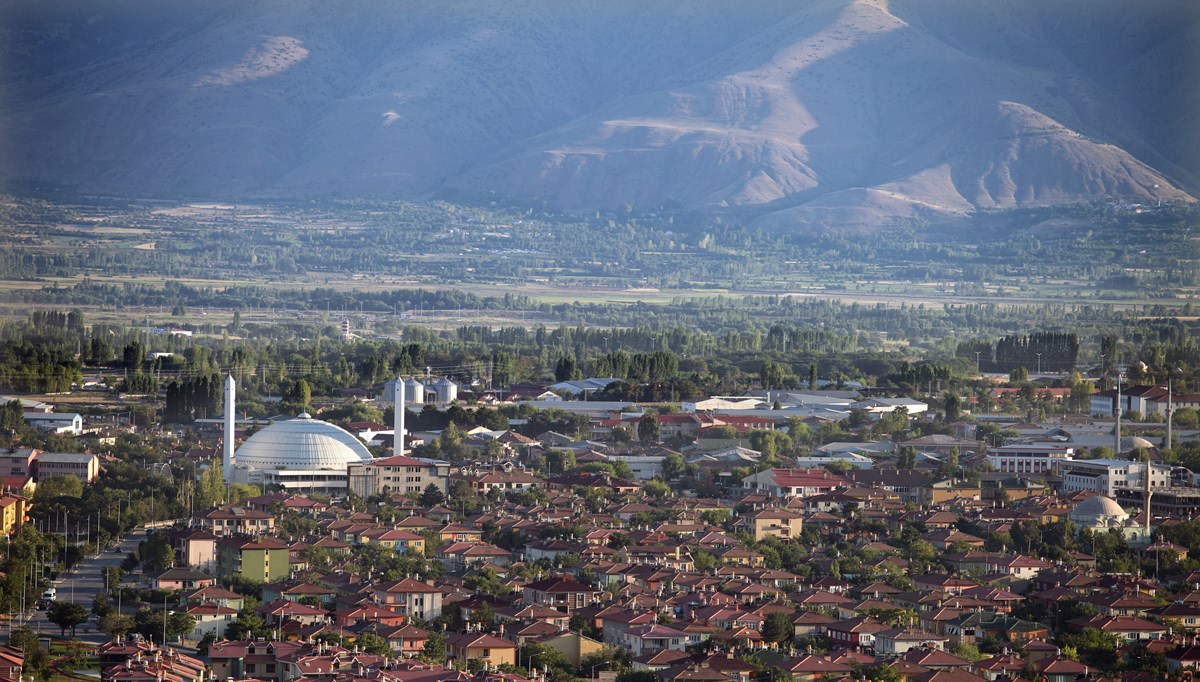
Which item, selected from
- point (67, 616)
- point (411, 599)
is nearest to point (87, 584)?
point (67, 616)

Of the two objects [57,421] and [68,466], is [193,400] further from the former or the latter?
[68,466]

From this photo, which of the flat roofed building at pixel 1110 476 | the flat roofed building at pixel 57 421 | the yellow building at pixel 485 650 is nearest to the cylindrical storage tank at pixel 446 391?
the flat roofed building at pixel 57 421

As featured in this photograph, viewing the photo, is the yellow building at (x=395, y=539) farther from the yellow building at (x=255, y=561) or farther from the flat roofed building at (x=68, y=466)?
the flat roofed building at (x=68, y=466)

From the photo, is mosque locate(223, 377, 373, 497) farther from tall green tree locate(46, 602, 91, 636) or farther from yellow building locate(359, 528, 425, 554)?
tall green tree locate(46, 602, 91, 636)

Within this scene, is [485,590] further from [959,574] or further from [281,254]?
[281,254]

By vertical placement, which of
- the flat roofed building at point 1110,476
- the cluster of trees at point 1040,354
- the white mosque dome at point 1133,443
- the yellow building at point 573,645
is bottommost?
the yellow building at point 573,645

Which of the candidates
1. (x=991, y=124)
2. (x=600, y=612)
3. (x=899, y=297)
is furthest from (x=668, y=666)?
(x=991, y=124)
